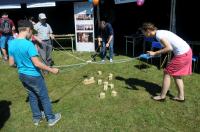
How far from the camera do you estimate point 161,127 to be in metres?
4.92

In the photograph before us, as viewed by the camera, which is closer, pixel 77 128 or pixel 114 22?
pixel 77 128

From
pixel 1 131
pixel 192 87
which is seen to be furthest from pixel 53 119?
pixel 192 87

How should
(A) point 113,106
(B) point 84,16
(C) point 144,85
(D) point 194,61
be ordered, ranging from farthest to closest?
(B) point 84,16 → (D) point 194,61 → (C) point 144,85 → (A) point 113,106

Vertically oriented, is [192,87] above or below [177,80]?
below

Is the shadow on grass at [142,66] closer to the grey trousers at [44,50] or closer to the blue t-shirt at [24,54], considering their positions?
the grey trousers at [44,50]

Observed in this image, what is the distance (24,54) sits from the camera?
179 inches

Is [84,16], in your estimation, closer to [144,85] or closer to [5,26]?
[5,26]

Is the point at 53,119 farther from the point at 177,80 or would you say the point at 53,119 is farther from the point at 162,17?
the point at 162,17

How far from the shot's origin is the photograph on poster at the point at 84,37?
11.7 meters

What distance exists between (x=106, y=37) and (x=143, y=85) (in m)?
3.27

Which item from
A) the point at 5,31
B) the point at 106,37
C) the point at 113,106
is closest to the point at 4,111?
the point at 113,106

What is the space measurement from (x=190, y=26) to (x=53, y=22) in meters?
9.11

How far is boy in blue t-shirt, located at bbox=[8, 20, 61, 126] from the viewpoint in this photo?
4.51 m

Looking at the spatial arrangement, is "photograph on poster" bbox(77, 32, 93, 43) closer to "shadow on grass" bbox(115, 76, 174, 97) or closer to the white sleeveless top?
"shadow on grass" bbox(115, 76, 174, 97)
